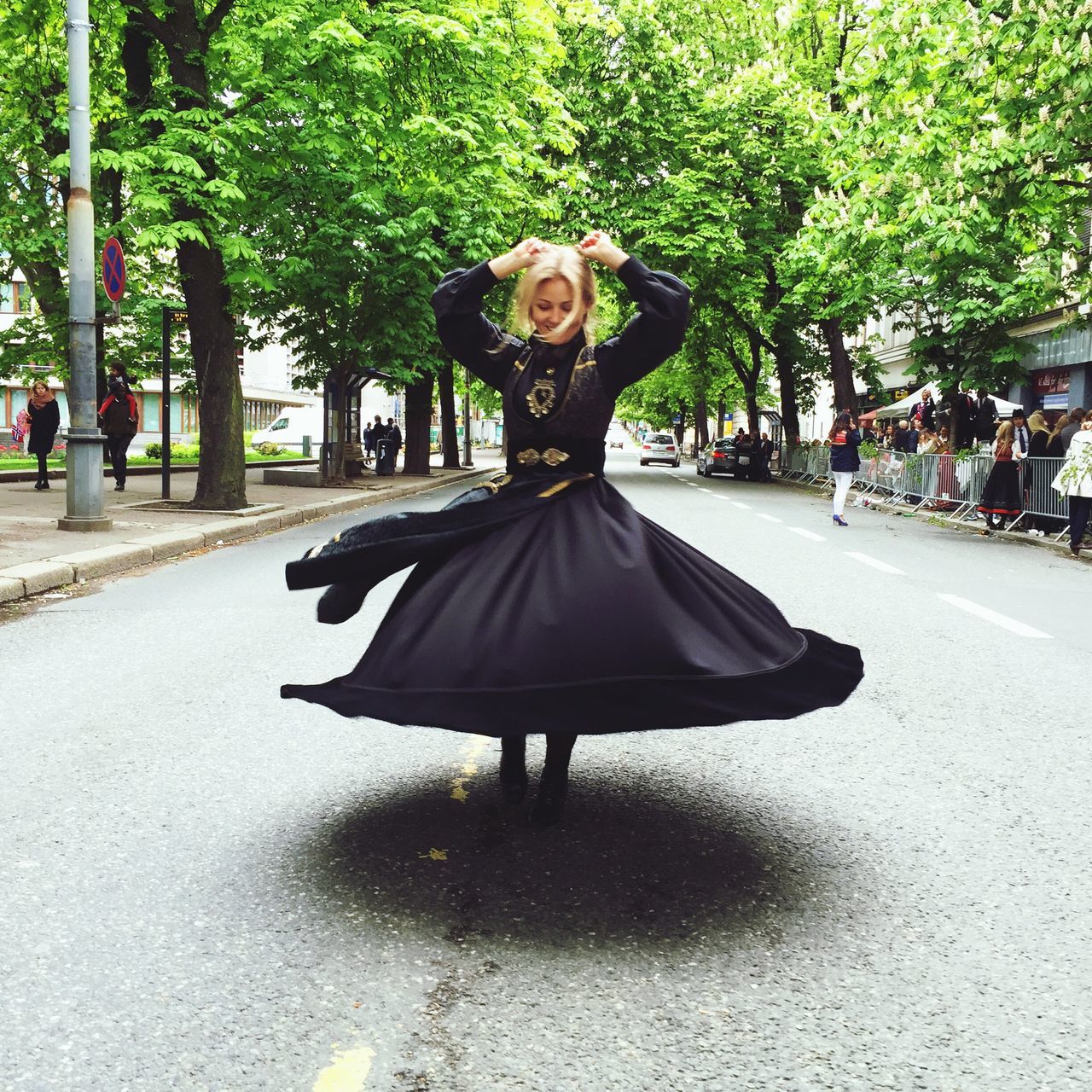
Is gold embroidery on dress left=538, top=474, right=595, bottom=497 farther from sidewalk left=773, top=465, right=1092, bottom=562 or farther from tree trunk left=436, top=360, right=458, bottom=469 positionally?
tree trunk left=436, top=360, right=458, bottom=469

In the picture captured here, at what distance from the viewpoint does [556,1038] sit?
2580 mm

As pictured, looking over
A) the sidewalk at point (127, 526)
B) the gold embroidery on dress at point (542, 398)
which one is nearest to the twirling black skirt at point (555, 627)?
the gold embroidery on dress at point (542, 398)

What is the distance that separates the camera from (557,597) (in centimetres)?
345

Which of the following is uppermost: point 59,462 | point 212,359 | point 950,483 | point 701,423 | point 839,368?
point 839,368

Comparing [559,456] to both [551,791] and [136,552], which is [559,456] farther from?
[136,552]

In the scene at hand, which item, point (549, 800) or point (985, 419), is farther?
point (985, 419)

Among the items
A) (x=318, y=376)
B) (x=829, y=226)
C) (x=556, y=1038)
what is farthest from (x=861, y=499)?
(x=556, y=1038)

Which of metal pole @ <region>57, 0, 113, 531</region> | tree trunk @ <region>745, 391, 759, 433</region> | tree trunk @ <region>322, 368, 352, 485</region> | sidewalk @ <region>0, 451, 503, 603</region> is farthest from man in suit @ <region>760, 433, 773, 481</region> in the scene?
metal pole @ <region>57, 0, 113, 531</region>

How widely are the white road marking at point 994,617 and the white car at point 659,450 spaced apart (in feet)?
161

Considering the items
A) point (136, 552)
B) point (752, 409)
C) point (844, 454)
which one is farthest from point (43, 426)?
point (752, 409)

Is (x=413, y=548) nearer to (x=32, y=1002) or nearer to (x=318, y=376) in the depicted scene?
(x=32, y=1002)

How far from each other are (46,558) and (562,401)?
8241mm

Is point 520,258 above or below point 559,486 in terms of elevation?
above

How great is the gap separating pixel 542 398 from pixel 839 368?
29162 millimetres
